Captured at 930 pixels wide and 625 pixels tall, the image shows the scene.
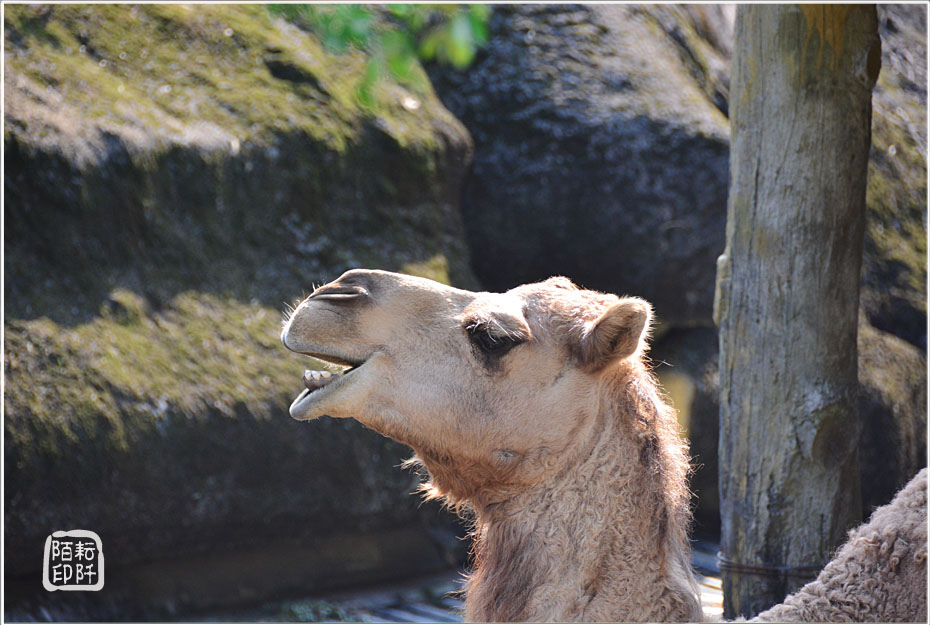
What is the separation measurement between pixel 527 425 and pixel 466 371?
206 millimetres

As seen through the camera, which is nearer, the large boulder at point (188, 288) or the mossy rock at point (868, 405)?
the large boulder at point (188, 288)

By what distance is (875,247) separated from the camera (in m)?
6.25

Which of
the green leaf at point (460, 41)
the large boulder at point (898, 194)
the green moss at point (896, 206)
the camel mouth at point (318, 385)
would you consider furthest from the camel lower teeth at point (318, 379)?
the green moss at point (896, 206)

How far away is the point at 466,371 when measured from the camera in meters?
2.52

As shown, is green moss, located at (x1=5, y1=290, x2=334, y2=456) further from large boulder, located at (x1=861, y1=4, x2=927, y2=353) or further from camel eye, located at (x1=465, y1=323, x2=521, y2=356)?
large boulder, located at (x1=861, y1=4, x2=927, y2=353)

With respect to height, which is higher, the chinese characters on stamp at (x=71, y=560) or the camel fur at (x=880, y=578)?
the camel fur at (x=880, y=578)

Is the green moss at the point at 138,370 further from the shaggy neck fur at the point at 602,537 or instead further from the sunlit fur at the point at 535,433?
the shaggy neck fur at the point at 602,537

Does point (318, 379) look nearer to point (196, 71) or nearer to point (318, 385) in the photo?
point (318, 385)

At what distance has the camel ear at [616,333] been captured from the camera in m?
2.43

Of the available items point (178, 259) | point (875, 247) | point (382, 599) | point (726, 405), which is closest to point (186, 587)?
point (382, 599)

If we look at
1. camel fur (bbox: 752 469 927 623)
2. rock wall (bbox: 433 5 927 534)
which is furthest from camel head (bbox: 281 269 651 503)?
rock wall (bbox: 433 5 927 534)

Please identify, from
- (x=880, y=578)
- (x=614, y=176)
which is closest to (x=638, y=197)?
(x=614, y=176)

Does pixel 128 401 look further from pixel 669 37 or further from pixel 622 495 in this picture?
pixel 669 37

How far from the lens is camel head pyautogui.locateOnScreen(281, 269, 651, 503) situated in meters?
2.45
